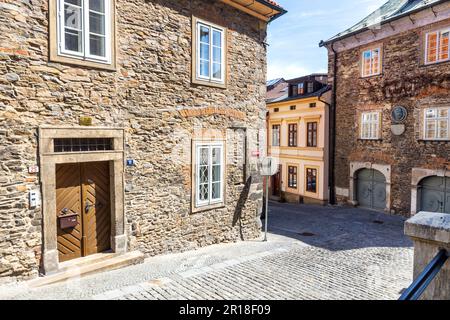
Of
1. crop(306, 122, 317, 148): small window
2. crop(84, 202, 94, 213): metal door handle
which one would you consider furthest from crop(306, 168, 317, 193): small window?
crop(84, 202, 94, 213): metal door handle

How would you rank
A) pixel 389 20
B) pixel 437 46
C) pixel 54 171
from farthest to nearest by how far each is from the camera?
pixel 389 20 < pixel 437 46 < pixel 54 171

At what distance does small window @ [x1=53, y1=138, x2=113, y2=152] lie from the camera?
614 cm

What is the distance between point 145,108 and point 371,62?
501 inches

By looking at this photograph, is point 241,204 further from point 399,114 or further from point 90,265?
point 399,114

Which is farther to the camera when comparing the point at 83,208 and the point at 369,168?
the point at 369,168

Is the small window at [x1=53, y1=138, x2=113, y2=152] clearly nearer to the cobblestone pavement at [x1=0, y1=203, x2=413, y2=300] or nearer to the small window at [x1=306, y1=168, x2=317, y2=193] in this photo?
the cobblestone pavement at [x1=0, y1=203, x2=413, y2=300]

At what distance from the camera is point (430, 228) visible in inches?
98.0

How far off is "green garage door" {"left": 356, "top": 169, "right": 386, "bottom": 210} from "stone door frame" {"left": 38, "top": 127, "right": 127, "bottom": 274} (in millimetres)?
13160

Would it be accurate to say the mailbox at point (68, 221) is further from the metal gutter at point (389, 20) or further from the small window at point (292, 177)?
the small window at point (292, 177)

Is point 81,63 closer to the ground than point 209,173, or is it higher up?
higher up

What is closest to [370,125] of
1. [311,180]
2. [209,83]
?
[311,180]
